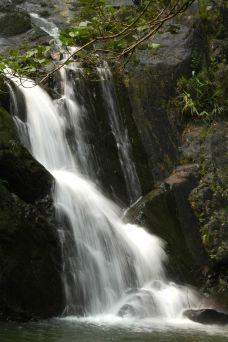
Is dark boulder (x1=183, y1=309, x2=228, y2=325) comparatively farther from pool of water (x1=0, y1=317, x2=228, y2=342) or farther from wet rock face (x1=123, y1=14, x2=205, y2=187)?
wet rock face (x1=123, y1=14, x2=205, y2=187)

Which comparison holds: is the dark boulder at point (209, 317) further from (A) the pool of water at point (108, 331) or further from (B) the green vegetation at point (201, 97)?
(B) the green vegetation at point (201, 97)

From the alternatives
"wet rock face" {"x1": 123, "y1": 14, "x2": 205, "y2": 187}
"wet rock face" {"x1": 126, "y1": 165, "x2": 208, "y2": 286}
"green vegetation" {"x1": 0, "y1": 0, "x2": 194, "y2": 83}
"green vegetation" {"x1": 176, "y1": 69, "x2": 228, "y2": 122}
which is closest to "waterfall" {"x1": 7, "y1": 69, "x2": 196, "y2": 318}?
"wet rock face" {"x1": 126, "y1": 165, "x2": 208, "y2": 286}

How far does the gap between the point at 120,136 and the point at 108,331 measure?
18.0ft

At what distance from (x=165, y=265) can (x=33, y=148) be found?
9.79ft

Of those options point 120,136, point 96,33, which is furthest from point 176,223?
point 96,33

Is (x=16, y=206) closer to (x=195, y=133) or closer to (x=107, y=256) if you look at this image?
(x=107, y=256)

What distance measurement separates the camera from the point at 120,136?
36.3 feet

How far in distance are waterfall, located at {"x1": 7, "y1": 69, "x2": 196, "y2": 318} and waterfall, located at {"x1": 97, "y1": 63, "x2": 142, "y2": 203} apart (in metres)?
0.91

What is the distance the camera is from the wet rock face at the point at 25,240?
21.8ft

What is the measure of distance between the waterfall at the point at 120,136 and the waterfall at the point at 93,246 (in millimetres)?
910

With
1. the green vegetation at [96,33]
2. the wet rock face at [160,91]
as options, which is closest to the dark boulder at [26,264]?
the green vegetation at [96,33]

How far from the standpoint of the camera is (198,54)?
12.9 m

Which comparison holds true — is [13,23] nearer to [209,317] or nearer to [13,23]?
[13,23]

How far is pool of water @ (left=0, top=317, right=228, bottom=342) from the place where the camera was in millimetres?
5688
